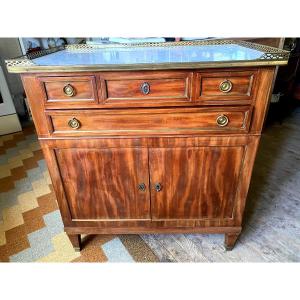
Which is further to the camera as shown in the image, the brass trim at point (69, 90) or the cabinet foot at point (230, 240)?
the cabinet foot at point (230, 240)

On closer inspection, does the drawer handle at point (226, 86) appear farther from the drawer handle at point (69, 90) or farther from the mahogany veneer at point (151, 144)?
the drawer handle at point (69, 90)

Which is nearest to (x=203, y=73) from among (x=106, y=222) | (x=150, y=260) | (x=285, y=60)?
(x=285, y=60)

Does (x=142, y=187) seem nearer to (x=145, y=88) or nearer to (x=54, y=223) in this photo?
(x=145, y=88)

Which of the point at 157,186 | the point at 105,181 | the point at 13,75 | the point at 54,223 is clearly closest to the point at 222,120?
the point at 157,186

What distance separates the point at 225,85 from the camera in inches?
31.2

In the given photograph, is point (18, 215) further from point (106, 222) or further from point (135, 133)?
point (135, 133)

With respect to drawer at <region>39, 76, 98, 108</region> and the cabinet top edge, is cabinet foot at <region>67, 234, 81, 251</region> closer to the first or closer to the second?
drawer at <region>39, 76, 98, 108</region>

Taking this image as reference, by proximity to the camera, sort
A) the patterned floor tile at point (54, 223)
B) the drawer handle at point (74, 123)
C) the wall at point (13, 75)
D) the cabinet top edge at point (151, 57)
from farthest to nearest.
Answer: the wall at point (13, 75) < the patterned floor tile at point (54, 223) < the drawer handle at point (74, 123) < the cabinet top edge at point (151, 57)

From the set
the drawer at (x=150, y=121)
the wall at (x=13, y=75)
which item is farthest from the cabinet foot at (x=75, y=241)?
the wall at (x=13, y=75)

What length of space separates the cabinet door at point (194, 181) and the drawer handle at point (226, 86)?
22 centimetres

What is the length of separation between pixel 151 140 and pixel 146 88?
0.20m

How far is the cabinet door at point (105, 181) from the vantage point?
0.93 m

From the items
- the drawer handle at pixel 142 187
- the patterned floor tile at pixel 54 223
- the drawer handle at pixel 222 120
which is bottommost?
the patterned floor tile at pixel 54 223
